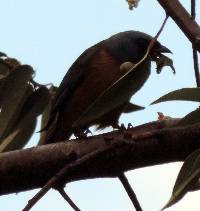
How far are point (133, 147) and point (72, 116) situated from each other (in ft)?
6.90

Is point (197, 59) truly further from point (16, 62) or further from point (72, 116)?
point (72, 116)

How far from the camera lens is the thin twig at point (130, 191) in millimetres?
1894

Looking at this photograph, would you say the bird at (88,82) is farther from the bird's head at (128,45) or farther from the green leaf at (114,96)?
the green leaf at (114,96)

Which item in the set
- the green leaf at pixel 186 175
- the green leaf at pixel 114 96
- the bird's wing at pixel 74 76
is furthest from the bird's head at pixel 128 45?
the green leaf at pixel 186 175

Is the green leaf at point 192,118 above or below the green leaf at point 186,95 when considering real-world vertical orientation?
below

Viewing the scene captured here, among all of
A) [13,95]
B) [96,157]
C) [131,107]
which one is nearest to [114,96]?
[96,157]

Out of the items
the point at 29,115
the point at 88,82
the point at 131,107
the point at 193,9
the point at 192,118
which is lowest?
the point at 88,82

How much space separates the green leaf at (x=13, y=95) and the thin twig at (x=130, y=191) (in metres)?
0.69

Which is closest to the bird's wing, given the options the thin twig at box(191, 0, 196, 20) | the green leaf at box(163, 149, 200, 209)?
the thin twig at box(191, 0, 196, 20)

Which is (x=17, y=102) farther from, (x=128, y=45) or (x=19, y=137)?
(x=128, y=45)

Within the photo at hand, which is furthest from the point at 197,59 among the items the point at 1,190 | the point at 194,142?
the point at 1,190

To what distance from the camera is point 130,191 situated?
79.2 inches

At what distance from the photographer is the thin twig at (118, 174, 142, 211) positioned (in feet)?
6.21

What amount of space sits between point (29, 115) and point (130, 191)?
36.1 inches
